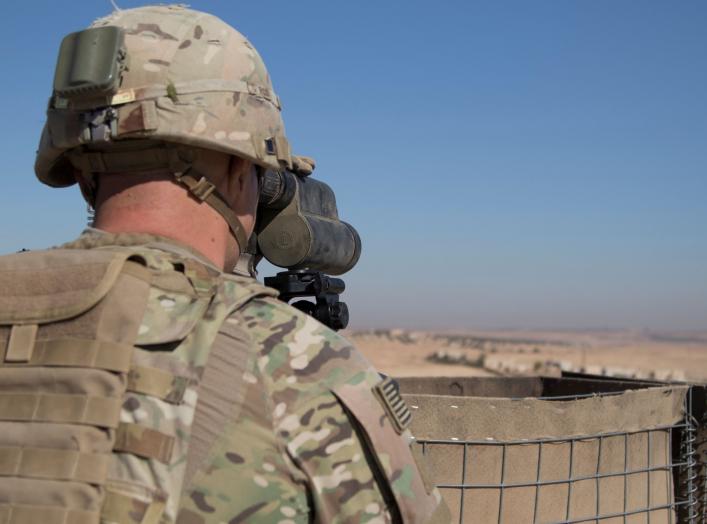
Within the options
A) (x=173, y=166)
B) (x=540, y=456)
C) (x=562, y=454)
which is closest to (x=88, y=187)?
(x=173, y=166)

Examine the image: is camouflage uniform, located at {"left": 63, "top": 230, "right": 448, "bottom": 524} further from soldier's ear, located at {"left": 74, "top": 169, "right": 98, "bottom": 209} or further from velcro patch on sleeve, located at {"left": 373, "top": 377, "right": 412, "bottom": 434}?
soldier's ear, located at {"left": 74, "top": 169, "right": 98, "bottom": 209}

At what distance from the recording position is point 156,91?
209 centimetres

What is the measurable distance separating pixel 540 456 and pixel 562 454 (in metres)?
0.11

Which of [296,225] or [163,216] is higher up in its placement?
[296,225]

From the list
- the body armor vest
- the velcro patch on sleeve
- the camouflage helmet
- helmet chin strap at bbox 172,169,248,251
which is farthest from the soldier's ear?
the velcro patch on sleeve

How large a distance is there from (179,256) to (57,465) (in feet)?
1.62

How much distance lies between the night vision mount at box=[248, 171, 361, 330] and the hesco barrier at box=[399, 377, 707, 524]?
23.9 inches

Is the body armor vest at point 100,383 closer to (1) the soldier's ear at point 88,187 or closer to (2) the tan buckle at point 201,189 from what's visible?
(2) the tan buckle at point 201,189

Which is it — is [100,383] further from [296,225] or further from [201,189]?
[296,225]

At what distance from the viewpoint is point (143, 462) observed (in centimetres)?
158

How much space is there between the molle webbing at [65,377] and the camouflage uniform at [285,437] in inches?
2.5

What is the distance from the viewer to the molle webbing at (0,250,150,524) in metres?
1.55

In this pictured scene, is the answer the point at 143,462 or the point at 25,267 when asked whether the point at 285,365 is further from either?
the point at 25,267

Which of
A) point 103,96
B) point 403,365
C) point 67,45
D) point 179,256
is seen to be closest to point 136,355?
point 179,256
